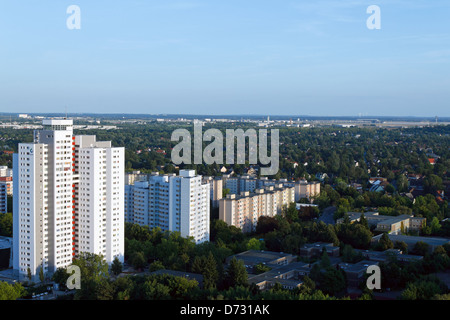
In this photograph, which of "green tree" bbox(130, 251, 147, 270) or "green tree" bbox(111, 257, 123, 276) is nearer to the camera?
"green tree" bbox(111, 257, 123, 276)

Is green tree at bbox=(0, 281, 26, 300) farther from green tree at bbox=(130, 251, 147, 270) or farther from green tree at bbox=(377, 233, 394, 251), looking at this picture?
green tree at bbox=(377, 233, 394, 251)

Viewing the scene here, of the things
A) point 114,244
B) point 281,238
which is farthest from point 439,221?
point 114,244

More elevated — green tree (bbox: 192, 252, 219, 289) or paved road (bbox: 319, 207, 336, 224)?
green tree (bbox: 192, 252, 219, 289)

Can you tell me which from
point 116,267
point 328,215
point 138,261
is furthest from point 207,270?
point 328,215

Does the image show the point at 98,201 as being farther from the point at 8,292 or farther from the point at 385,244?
the point at 385,244

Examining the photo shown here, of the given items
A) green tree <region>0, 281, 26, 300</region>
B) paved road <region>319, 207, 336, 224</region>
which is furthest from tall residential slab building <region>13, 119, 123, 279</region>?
paved road <region>319, 207, 336, 224</region>
